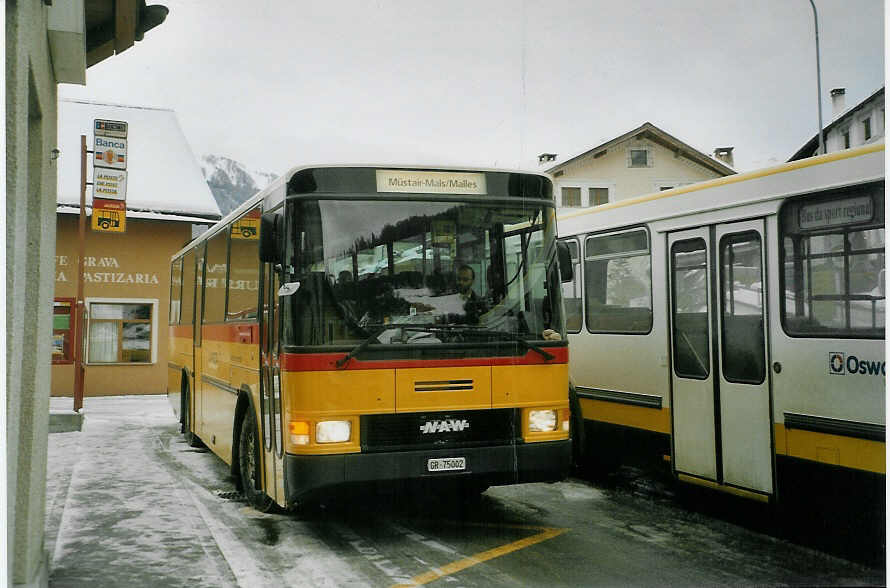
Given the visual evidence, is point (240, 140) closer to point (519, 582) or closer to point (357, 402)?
point (357, 402)

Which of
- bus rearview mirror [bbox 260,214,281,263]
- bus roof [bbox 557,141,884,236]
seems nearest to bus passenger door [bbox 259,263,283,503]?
bus rearview mirror [bbox 260,214,281,263]

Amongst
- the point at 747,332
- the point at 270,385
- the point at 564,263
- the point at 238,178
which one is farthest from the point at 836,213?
the point at 238,178

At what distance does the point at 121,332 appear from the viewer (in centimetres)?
2108

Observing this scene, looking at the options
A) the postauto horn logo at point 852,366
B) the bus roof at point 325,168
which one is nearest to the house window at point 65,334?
the bus roof at point 325,168

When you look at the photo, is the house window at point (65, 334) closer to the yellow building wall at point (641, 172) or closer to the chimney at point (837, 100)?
the yellow building wall at point (641, 172)

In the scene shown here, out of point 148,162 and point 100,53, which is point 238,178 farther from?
point 148,162

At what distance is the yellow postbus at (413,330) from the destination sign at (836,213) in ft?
6.00

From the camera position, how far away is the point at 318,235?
6434 millimetres

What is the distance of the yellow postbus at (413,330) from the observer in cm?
631

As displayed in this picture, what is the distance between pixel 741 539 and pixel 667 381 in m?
1.75

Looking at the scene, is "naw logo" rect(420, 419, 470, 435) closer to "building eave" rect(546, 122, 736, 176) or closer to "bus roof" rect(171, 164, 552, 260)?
"bus roof" rect(171, 164, 552, 260)

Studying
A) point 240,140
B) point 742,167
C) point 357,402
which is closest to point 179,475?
point 240,140

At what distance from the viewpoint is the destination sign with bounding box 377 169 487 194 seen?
21.8ft

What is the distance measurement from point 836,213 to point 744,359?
4.81ft
